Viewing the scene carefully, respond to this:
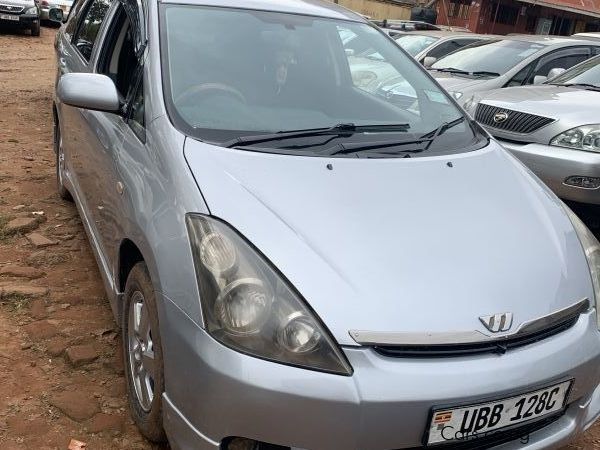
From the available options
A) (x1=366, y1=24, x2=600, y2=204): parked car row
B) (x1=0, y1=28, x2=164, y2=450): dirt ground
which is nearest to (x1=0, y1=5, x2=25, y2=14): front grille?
(x1=0, y1=28, x2=164, y2=450): dirt ground

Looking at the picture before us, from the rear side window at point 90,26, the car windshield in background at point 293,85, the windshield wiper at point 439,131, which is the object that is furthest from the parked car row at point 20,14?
the windshield wiper at point 439,131

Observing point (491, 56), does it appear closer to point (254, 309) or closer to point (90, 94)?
point (90, 94)

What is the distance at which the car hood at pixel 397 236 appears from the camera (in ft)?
5.89

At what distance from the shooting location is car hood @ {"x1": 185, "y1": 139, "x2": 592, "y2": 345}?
1.79 metres

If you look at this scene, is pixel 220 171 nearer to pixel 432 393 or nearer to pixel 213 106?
pixel 213 106

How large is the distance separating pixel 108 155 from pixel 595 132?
337 centimetres

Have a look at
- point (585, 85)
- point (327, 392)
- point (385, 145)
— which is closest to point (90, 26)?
point (385, 145)

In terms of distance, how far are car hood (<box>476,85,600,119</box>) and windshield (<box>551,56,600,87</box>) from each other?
245mm

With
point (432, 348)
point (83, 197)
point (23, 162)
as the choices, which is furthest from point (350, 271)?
point (23, 162)

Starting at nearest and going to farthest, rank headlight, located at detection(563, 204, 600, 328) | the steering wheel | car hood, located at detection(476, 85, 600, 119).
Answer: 1. headlight, located at detection(563, 204, 600, 328)
2. the steering wheel
3. car hood, located at detection(476, 85, 600, 119)

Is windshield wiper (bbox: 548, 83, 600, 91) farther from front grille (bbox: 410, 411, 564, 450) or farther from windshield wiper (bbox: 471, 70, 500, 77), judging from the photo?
front grille (bbox: 410, 411, 564, 450)

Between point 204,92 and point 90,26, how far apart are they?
1.75m

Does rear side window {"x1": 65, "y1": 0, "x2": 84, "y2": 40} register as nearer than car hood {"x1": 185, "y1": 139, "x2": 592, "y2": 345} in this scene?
No

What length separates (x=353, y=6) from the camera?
94.7 ft
